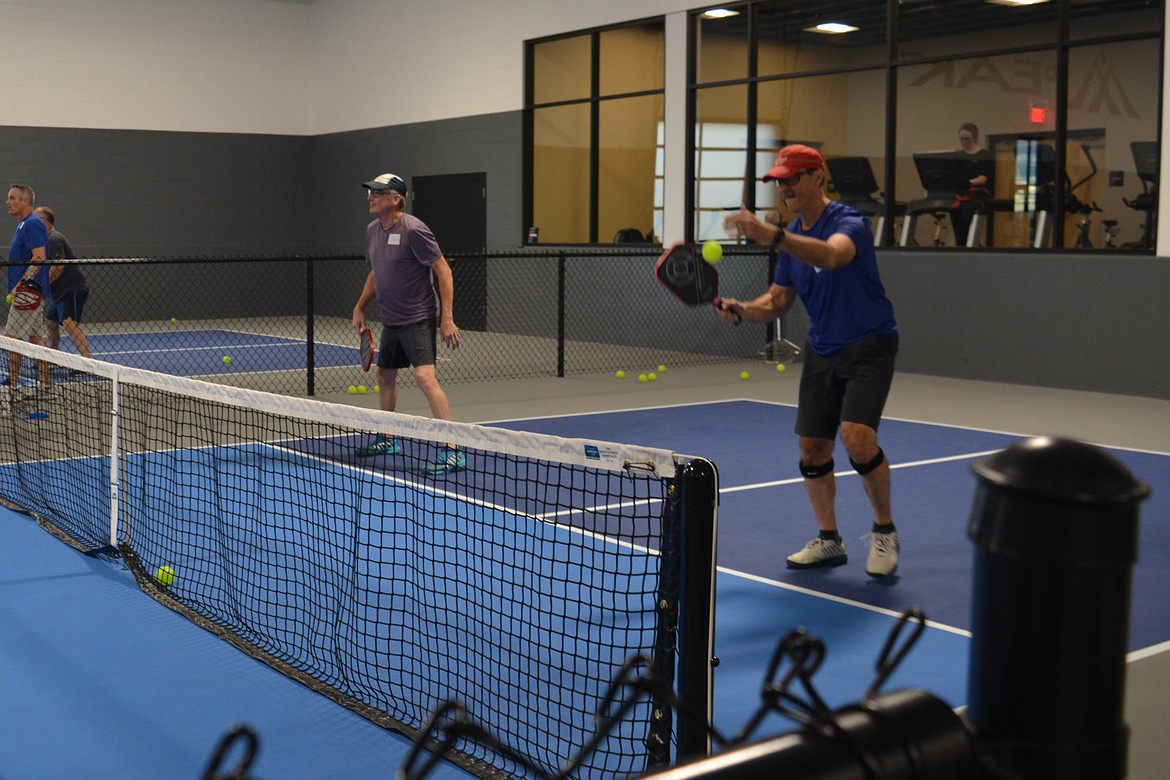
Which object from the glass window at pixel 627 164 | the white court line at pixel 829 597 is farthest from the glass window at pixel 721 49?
the white court line at pixel 829 597

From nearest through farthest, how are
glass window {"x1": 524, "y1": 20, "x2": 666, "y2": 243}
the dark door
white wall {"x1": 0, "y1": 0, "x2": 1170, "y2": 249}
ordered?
glass window {"x1": 524, "y1": 20, "x2": 666, "y2": 243} < white wall {"x1": 0, "y1": 0, "x2": 1170, "y2": 249} < the dark door

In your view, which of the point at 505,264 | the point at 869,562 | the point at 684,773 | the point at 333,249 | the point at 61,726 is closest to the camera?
the point at 684,773

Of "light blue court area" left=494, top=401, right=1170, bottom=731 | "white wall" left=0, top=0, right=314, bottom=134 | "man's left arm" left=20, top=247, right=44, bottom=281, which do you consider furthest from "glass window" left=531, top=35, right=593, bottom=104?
"light blue court area" left=494, top=401, right=1170, bottom=731

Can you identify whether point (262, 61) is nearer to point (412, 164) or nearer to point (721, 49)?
point (412, 164)

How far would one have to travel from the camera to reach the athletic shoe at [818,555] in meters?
5.37

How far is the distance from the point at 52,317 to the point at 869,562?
8866 mm

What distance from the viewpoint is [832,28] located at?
1576 centimetres

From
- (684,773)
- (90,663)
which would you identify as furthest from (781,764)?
(90,663)

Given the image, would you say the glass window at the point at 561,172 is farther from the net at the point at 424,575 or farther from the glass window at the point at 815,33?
the net at the point at 424,575

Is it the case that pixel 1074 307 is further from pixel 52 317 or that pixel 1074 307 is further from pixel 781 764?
pixel 781 764

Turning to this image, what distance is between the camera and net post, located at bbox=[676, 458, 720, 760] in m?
2.81

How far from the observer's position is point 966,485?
7121 millimetres

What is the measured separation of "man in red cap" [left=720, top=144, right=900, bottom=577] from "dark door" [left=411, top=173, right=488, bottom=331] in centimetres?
1271

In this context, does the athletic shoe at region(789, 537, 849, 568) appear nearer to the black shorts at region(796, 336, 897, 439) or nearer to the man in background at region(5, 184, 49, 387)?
the black shorts at region(796, 336, 897, 439)
